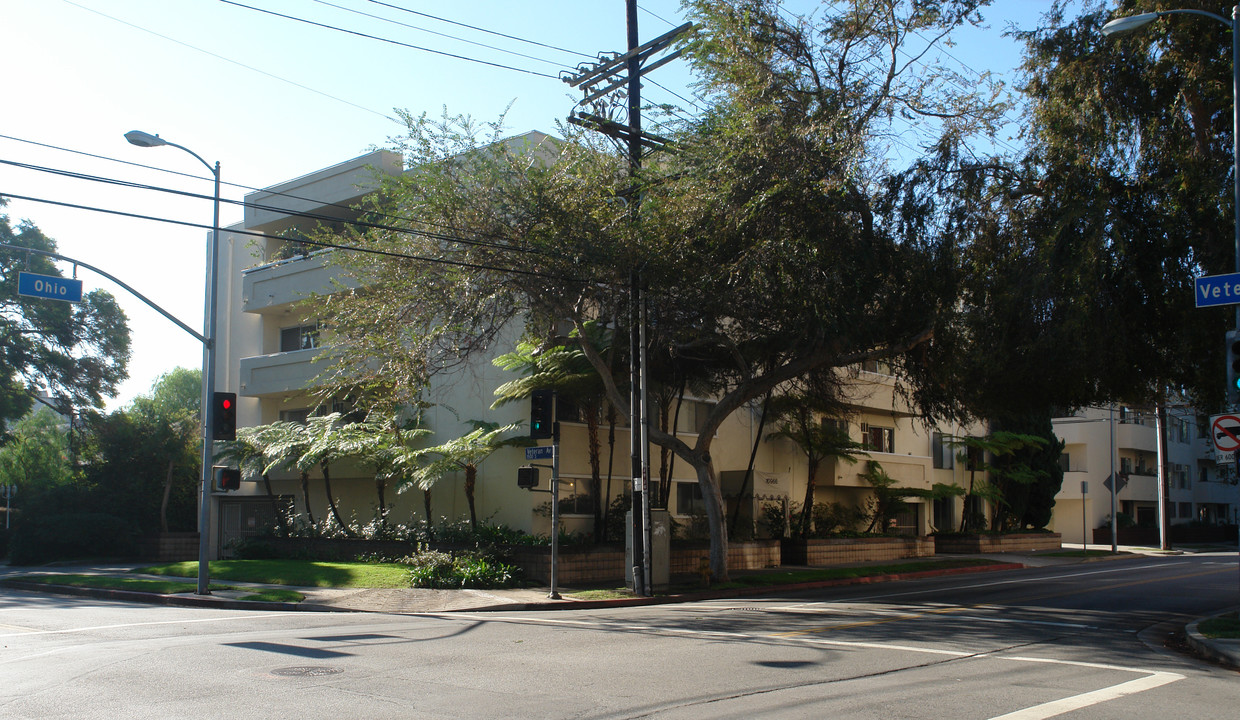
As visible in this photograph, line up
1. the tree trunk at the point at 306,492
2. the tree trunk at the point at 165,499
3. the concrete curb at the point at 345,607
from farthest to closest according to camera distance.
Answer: the tree trunk at the point at 165,499 → the tree trunk at the point at 306,492 → the concrete curb at the point at 345,607

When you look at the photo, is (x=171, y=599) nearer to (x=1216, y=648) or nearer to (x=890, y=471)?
(x=1216, y=648)

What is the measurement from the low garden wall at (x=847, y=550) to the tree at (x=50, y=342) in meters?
25.8

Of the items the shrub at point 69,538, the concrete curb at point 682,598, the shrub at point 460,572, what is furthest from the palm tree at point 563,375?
the shrub at point 69,538

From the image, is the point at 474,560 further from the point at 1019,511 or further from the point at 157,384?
the point at 157,384

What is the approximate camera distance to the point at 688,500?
94.5ft

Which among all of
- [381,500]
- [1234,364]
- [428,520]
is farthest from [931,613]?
[381,500]

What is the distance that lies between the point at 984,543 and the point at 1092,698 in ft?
99.4

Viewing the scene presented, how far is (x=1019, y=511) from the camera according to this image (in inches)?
1684

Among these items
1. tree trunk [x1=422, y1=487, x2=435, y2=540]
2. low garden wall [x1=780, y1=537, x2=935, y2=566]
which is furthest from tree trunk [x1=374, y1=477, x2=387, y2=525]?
low garden wall [x1=780, y1=537, x2=935, y2=566]

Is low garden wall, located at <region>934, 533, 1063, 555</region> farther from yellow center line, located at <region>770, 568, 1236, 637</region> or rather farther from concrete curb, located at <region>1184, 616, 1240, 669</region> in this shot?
concrete curb, located at <region>1184, 616, 1240, 669</region>

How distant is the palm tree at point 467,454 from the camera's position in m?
22.9

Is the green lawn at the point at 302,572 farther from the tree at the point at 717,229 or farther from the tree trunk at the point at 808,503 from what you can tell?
the tree trunk at the point at 808,503

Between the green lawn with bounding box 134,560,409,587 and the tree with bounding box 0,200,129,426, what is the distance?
1241cm

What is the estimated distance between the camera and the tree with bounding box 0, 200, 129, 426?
34.3m
